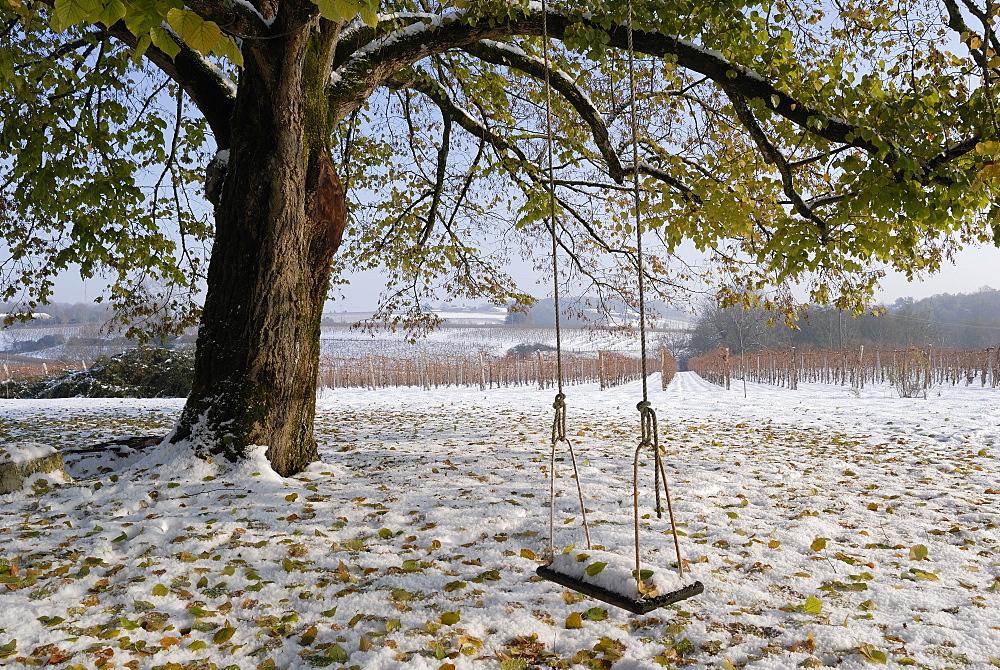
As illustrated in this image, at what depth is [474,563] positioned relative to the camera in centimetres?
353

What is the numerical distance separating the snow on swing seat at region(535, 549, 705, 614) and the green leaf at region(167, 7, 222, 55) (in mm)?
2359

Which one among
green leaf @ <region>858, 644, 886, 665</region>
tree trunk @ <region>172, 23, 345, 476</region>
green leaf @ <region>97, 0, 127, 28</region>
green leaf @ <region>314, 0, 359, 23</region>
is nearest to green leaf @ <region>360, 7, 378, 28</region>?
green leaf @ <region>314, 0, 359, 23</region>

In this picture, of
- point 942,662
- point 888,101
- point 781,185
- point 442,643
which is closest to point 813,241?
point 781,185

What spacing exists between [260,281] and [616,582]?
393 centimetres

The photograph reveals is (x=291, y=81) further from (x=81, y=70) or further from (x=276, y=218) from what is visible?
(x=81, y=70)

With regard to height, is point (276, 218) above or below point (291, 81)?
below

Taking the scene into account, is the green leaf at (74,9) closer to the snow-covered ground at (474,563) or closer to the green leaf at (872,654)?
the snow-covered ground at (474,563)

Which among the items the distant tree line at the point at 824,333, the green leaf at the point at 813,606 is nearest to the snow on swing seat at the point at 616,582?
the green leaf at the point at 813,606

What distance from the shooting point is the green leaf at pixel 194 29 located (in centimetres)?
209

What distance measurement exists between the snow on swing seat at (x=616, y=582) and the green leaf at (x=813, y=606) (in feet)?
3.51

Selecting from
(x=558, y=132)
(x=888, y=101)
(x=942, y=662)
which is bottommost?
(x=942, y=662)

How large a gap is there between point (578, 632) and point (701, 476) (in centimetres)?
343

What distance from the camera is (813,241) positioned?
5953mm

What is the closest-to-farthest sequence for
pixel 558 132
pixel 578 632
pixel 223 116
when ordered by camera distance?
pixel 578 632, pixel 223 116, pixel 558 132
